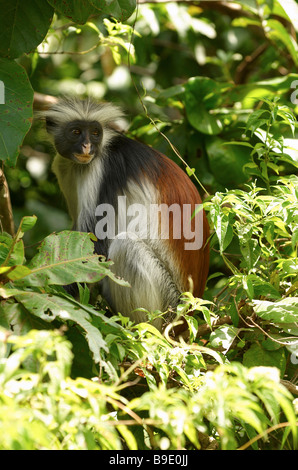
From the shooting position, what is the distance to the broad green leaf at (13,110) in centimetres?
381

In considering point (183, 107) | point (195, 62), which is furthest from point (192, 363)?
point (195, 62)

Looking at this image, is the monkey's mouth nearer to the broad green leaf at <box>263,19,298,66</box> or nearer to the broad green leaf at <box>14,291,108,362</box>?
the broad green leaf at <box>14,291,108,362</box>

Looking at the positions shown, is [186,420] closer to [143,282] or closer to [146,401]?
[146,401]

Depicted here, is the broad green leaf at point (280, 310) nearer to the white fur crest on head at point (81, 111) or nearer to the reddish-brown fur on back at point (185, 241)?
the reddish-brown fur on back at point (185, 241)

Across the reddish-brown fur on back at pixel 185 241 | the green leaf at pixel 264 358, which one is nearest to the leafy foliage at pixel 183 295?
the green leaf at pixel 264 358

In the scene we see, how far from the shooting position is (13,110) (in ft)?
12.9

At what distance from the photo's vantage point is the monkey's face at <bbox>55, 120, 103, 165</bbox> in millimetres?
4824

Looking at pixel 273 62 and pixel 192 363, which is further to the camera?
pixel 273 62

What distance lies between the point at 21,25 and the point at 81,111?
1114 mm

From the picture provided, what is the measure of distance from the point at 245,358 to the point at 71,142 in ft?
7.70

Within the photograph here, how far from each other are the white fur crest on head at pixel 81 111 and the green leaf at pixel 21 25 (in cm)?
102

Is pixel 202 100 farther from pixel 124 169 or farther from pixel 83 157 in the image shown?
pixel 83 157

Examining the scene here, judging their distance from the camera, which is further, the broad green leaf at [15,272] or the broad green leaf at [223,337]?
the broad green leaf at [223,337]

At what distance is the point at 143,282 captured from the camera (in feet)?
15.0
